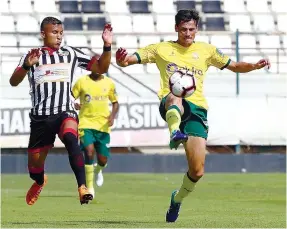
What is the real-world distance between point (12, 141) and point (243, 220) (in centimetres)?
1521

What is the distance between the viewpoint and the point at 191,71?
11.7m

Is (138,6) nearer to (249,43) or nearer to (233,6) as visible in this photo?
(233,6)

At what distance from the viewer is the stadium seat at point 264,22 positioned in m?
34.8

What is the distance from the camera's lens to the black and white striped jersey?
38.5 feet

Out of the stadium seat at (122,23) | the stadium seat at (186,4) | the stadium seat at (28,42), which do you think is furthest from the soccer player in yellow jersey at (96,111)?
the stadium seat at (186,4)

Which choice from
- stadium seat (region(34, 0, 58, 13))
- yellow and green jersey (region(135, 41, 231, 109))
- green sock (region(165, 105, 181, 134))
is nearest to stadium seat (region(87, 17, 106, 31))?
stadium seat (region(34, 0, 58, 13))

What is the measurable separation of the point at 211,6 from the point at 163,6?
63.1 inches

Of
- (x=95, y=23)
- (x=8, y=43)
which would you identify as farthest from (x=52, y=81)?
(x=95, y=23)

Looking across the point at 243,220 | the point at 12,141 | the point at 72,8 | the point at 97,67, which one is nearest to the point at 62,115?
the point at 97,67

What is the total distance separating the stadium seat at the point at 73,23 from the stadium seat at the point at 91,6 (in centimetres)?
47

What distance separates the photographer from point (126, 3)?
34812 mm

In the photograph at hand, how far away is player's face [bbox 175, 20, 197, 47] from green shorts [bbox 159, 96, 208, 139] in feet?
2.28

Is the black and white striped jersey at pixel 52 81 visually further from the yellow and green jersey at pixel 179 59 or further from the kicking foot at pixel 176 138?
Result: the kicking foot at pixel 176 138

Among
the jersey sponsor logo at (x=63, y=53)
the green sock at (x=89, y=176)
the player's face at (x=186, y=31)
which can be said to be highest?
the player's face at (x=186, y=31)
